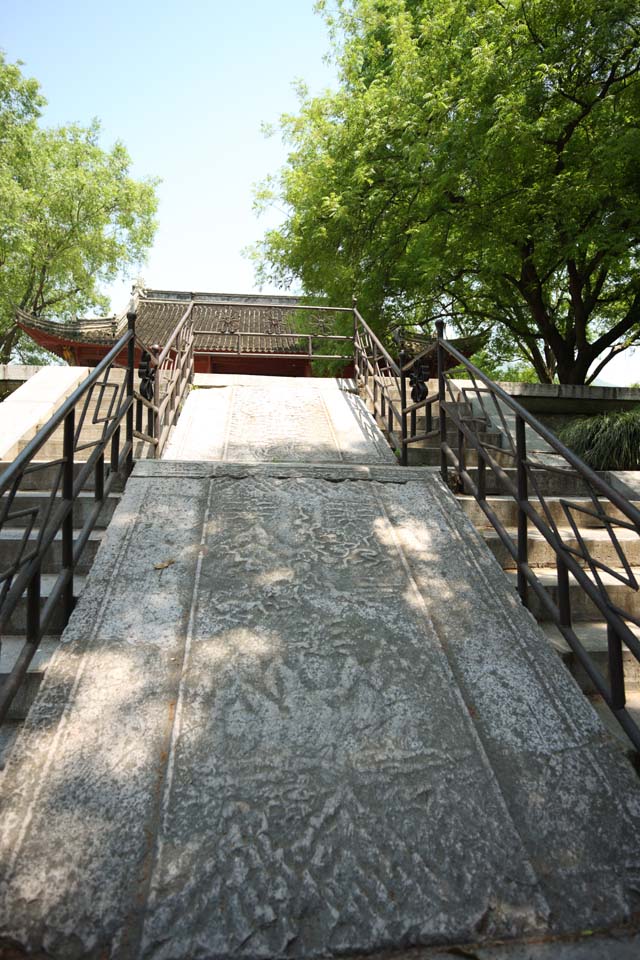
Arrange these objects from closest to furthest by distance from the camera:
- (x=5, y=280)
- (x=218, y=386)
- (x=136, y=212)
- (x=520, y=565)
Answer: (x=520, y=565)
(x=218, y=386)
(x=5, y=280)
(x=136, y=212)

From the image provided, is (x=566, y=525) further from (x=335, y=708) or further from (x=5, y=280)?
(x=5, y=280)

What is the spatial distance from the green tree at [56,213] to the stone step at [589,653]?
18.2m

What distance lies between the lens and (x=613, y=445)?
18.7 ft

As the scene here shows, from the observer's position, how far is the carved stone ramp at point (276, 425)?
5207 millimetres

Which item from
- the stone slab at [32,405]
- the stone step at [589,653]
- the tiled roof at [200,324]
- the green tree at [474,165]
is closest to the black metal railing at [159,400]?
the stone slab at [32,405]

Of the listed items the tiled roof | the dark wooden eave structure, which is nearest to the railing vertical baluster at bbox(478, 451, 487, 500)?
the dark wooden eave structure

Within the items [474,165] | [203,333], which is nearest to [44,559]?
[474,165]

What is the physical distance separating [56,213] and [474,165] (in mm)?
15307

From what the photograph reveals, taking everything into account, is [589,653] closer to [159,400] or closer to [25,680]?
[25,680]

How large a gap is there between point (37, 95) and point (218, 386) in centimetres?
1750

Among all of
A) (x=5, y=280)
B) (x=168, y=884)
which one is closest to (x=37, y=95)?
(x=5, y=280)

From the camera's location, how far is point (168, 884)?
161 centimetres

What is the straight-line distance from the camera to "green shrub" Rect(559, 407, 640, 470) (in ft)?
18.6

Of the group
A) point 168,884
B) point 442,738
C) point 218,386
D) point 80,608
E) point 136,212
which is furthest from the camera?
point 136,212
